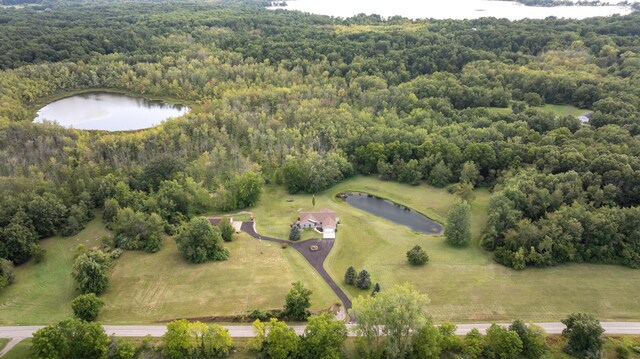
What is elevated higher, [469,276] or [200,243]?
[200,243]

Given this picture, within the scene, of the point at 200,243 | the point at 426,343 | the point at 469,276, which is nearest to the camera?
the point at 426,343

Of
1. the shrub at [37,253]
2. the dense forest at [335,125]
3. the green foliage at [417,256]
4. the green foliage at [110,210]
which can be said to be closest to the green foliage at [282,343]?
the green foliage at [417,256]

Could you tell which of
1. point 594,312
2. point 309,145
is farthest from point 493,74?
point 594,312

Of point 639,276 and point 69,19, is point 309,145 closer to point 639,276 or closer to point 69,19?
point 639,276

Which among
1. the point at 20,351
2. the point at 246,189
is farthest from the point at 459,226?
the point at 20,351

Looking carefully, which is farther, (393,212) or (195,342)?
(393,212)

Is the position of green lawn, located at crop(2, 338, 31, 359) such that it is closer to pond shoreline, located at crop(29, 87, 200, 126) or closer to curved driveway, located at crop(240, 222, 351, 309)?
curved driveway, located at crop(240, 222, 351, 309)

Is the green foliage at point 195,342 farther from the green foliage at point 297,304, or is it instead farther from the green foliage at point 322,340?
the green foliage at point 322,340

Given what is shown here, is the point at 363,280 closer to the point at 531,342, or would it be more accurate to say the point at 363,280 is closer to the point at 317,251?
the point at 317,251
